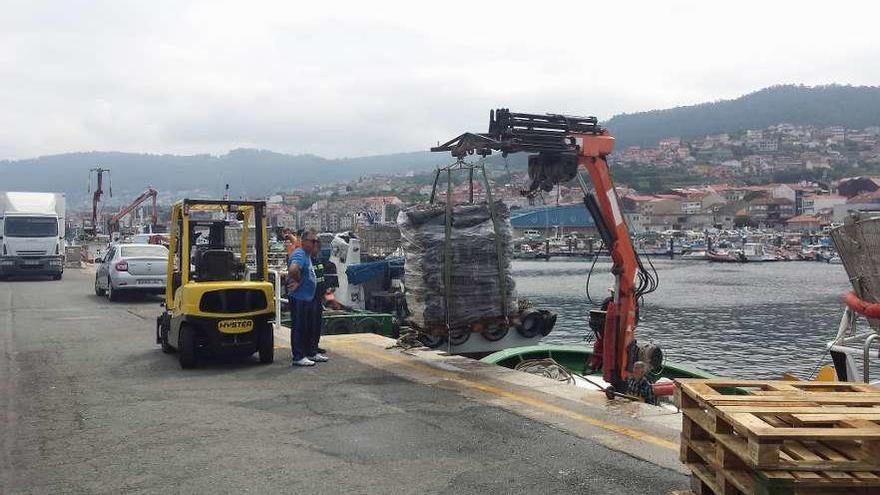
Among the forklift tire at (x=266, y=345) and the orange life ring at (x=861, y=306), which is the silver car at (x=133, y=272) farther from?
the orange life ring at (x=861, y=306)

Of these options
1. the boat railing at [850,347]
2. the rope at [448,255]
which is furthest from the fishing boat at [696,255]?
the rope at [448,255]

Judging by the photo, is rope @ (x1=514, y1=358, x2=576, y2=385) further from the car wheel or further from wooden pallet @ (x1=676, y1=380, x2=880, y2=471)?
the car wheel

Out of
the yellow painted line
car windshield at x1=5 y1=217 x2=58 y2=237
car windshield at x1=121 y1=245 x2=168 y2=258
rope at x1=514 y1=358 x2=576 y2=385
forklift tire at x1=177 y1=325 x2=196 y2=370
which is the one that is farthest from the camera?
car windshield at x1=5 y1=217 x2=58 y2=237

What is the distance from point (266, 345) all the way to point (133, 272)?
469 inches

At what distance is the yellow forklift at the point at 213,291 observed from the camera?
31.0 ft

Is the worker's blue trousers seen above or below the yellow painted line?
above

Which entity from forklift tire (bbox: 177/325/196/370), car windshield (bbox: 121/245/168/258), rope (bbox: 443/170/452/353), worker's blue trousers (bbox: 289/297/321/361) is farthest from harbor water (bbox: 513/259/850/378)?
car windshield (bbox: 121/245/168/258)

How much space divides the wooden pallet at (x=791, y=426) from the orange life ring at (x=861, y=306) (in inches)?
124

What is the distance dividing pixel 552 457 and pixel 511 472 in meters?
0.50

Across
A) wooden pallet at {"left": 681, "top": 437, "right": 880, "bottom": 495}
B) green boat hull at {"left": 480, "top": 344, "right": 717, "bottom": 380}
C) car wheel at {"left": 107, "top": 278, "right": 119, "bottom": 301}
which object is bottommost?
green boat hull at {"left": 480, "top": 344, "right": 717, "bottom": 380}

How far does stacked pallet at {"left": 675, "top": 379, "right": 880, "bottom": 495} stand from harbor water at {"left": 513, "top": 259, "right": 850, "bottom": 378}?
12.2 metres

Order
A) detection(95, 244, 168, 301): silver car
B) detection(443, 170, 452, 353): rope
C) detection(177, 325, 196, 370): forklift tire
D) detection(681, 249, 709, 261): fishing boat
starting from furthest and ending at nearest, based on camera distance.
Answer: detection(681, 249, 709, 261): fishing boat, detection(95, 244, 168, 301): silver car, detection(177, 325, 196, 370): forklift tire, detection(443, 170, 452, 353): rope

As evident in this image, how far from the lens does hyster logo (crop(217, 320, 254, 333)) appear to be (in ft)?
31.2

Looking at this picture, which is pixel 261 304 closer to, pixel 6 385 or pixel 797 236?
pixel 6 385
